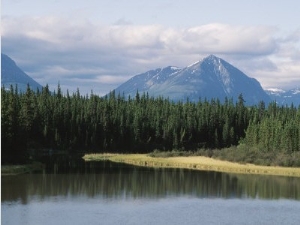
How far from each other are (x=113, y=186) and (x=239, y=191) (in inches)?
753

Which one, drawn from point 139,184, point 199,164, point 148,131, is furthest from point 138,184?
point 148,131

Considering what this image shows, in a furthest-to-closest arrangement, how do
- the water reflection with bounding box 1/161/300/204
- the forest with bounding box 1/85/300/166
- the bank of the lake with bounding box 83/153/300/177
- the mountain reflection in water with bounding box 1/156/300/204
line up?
1. the forest with bounding box 1/85/300/166
2. the bank of the lake with bounding box 83/153/300/177
3. the mountain reflection in water with bounding box 1/156/300/204
4. the water reflection with bounding box 1/161/300/204

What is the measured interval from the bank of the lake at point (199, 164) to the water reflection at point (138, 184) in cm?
906

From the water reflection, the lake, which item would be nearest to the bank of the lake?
the water reflection

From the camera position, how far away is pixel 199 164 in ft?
434

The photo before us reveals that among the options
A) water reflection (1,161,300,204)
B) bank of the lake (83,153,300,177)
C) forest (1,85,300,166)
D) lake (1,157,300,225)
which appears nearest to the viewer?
lake (1,157,300,225)

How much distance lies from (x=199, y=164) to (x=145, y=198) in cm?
5665

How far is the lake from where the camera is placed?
2388 inches

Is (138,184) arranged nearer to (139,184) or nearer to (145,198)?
(139,184)

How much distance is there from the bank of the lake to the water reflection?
9.06 m

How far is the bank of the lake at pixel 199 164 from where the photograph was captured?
118 metres

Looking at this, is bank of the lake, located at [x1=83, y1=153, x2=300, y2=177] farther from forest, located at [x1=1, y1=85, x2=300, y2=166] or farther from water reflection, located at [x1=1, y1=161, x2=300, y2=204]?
water reflection, located at [x1=1, y1=161, x2=300, y2=204]

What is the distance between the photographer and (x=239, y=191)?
86938 millimetres

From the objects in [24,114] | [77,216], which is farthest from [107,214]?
[24,114]
